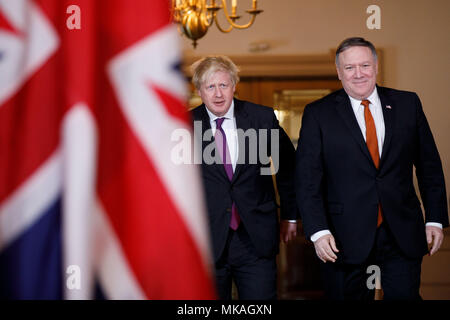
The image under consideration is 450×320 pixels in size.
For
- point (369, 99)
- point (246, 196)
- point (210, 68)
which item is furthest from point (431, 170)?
point (210, 68)

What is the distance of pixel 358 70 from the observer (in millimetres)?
2619

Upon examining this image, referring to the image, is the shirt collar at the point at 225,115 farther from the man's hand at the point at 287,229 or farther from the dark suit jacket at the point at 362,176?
the man's hand at the point at 287,229

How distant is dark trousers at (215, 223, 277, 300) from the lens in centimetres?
279

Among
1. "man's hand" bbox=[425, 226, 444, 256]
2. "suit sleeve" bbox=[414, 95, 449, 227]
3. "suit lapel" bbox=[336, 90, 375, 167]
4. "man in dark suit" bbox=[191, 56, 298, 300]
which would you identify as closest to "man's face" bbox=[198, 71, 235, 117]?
"man in dark suit" bbox=[191, 56, 298, 300]

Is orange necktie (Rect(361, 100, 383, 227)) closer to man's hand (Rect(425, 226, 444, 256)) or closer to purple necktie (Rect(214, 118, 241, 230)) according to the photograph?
man's hand (Rect(425, 226, 444, 256))

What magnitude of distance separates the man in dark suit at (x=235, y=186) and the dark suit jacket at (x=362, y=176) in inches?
8.6

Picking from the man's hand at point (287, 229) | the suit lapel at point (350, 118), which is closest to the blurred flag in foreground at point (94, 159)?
the suit lapel at point (350, 118)

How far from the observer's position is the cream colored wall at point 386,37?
5.87m

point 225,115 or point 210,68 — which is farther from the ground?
point 210,68

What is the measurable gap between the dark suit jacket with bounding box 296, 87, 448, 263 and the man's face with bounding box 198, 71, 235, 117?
37cm

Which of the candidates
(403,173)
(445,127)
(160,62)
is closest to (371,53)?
(403,173)

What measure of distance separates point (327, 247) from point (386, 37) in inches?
151

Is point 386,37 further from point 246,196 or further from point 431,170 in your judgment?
point 246,196

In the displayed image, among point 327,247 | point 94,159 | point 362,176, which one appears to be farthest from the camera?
point 362,176
